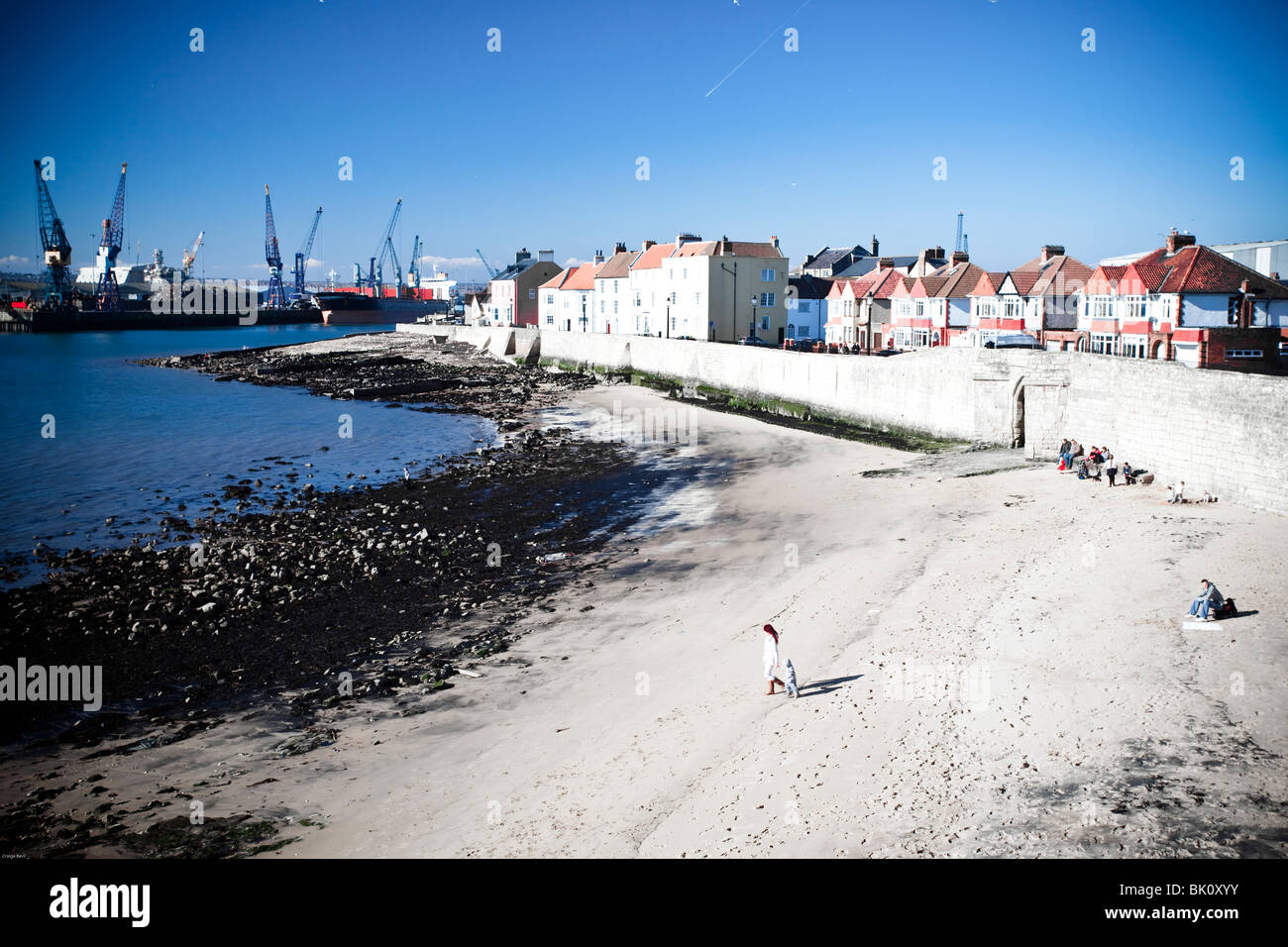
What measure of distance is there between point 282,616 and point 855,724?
11.8 meters

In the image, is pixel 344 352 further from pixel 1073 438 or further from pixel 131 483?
pixel 1073 438

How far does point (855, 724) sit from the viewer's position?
430 inches

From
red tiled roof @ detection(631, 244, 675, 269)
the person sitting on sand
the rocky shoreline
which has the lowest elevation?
the rocky shoreline

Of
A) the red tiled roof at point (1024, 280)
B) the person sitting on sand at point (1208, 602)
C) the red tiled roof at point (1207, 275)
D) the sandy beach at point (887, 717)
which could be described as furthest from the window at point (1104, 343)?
the person sitting on sand at point (1208, 602)

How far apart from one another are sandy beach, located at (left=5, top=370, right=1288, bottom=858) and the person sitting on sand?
23cm

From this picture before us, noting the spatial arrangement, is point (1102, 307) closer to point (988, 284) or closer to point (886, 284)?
point (988, 284)

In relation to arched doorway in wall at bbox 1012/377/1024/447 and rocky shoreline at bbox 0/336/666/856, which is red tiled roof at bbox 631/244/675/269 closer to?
arched doorway in wall at bbox 1012/377/1024/447

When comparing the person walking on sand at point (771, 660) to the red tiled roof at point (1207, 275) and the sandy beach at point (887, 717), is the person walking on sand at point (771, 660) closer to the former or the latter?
the sandy beach at point (887, 717)

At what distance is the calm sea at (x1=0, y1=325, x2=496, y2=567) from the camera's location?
27000 mm

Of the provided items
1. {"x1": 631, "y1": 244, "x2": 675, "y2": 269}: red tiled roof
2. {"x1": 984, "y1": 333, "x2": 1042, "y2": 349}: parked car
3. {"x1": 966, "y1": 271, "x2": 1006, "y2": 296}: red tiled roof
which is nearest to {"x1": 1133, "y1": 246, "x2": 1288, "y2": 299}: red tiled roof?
{"x1": 984, "y1": 333, "x2": 1042, "y2": 349}: parked car

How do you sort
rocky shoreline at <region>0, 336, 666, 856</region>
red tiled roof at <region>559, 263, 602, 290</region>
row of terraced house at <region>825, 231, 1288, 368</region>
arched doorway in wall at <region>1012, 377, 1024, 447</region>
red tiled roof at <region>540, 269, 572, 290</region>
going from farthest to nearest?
red tiled roof at <region>540, 269, 572, 290</region> < red tiled roof at <region>559, 263, 602, 290</region> < row of terraced house at <region>825, 231, 1288, 368</region> < arched doorway in wall at <region>1012, 377, 1024, 447</region> < rocky shoreline at <region>0, 336, 666, 856</region>

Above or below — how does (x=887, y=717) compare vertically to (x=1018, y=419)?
below

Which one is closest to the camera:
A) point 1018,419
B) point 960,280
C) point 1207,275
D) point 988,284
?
point 1018,419

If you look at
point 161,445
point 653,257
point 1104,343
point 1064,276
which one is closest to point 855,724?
point 161,445
